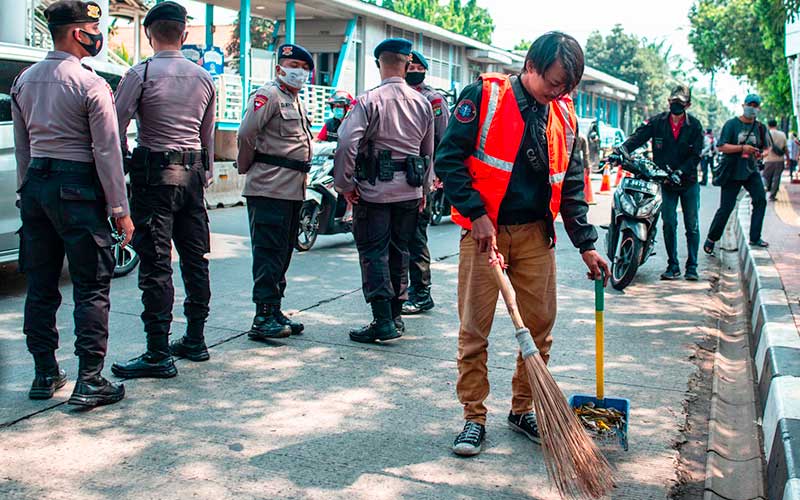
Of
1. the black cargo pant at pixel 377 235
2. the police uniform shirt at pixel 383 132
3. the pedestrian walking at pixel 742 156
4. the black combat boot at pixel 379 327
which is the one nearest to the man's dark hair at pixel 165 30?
the police uniform shirt at pixel 383 132

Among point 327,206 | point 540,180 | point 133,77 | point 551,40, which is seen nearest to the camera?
point 551,40

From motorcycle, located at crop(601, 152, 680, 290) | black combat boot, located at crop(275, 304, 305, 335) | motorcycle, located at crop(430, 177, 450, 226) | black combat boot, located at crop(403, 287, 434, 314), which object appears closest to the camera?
black combat boot, located at crop(275, 304, 305, 335)

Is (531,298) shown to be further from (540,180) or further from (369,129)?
(369,129)

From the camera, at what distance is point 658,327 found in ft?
22.4

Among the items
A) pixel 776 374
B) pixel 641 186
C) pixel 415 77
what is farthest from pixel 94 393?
pixel 641 186

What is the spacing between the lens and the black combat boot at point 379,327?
235 inches

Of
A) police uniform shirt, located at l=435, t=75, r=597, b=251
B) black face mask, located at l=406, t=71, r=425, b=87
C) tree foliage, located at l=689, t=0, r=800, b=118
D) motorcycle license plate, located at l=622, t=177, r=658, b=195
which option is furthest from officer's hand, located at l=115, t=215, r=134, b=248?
tree foliage, located at l=689, t=0, r=800, b=118

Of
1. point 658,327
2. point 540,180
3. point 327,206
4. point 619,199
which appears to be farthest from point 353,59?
point 540,180

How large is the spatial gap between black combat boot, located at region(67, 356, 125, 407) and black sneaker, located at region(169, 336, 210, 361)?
86 cm

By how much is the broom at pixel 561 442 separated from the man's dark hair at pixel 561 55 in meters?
0.90

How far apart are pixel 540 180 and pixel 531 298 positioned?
533 millimetres

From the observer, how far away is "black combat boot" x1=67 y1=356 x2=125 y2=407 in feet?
14.4

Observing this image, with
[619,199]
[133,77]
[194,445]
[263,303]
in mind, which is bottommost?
[194,445]

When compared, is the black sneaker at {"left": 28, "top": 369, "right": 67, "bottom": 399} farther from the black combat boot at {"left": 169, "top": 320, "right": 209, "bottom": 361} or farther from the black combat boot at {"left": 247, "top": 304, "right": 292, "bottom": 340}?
the black combat boot at {"left": 247, "top": 304, "right": 292, "bottom": 340}
